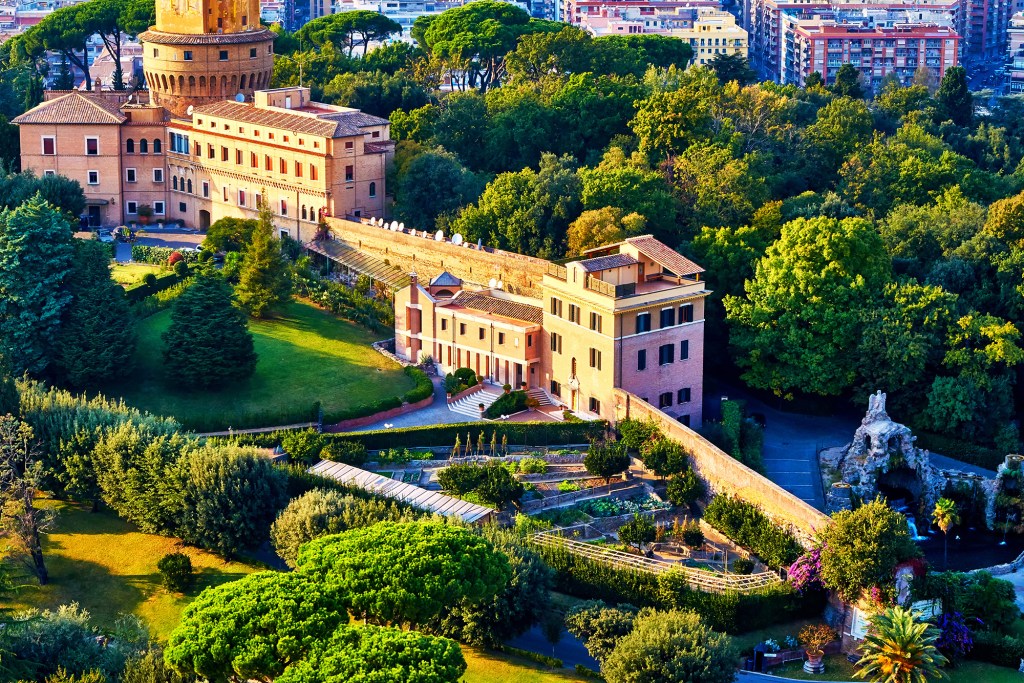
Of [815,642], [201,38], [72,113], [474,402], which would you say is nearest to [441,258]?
[474,402]

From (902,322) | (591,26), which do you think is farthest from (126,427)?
(591,26)

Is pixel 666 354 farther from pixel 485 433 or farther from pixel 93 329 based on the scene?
pixel 93 329

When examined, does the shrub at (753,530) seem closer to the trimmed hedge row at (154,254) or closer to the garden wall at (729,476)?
the garden wall at (729,476)

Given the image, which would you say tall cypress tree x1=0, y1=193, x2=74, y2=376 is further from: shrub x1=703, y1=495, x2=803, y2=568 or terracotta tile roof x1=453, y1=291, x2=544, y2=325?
shrub x1=703, y1=495, x2=803, y2=568

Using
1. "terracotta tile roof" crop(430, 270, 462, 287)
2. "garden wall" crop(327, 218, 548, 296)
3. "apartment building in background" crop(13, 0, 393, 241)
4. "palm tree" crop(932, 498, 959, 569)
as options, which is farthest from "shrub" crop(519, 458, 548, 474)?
"apartment building in background" crop(13, 0, 393, 241)

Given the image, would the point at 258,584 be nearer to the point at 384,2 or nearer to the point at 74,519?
the point at 74,519
